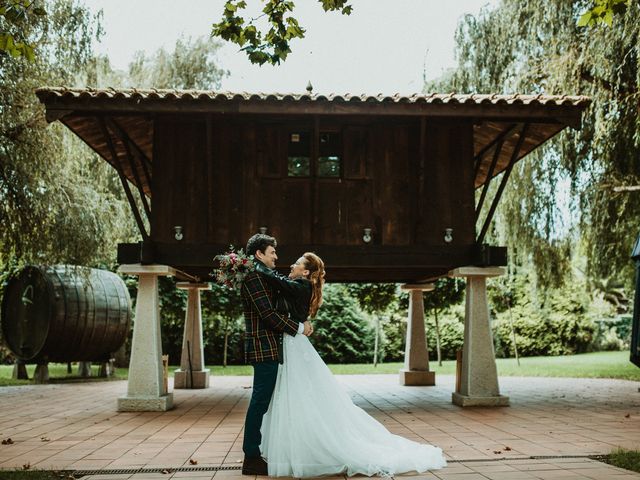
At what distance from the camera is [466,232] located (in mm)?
10359

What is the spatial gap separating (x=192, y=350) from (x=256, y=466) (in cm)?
883

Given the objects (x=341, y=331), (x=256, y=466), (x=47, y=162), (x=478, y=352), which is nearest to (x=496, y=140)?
(x=478, y=352)

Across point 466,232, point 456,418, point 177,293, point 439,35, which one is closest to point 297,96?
point 466,232

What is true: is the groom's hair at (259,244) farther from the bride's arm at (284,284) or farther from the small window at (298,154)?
the small window at (298,154)

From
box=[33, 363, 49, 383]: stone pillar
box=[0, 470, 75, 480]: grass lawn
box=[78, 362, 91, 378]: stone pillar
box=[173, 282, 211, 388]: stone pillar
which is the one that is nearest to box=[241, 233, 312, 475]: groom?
box=[0, 470, 75, 480]: grass lawn

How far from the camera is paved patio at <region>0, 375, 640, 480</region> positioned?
584cm

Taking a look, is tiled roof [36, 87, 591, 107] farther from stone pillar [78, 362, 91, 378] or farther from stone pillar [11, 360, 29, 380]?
stone pillar [78, 362, 91, 378]

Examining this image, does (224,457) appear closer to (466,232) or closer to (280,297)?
(280,297)

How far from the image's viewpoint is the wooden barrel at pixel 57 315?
14.3 meters

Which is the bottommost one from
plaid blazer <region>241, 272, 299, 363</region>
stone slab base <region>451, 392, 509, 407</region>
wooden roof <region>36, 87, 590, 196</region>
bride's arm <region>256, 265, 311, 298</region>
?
stone slab base <region>451, 392, 509, 407</region>

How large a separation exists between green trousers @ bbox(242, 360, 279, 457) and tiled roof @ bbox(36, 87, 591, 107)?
4694mm

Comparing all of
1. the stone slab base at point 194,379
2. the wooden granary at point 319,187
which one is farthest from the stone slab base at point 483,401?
the stone slab base at point 194,379

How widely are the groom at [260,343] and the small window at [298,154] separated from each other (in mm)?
4580

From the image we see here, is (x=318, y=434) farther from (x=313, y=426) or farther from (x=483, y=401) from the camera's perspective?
(x=483, y=401)
